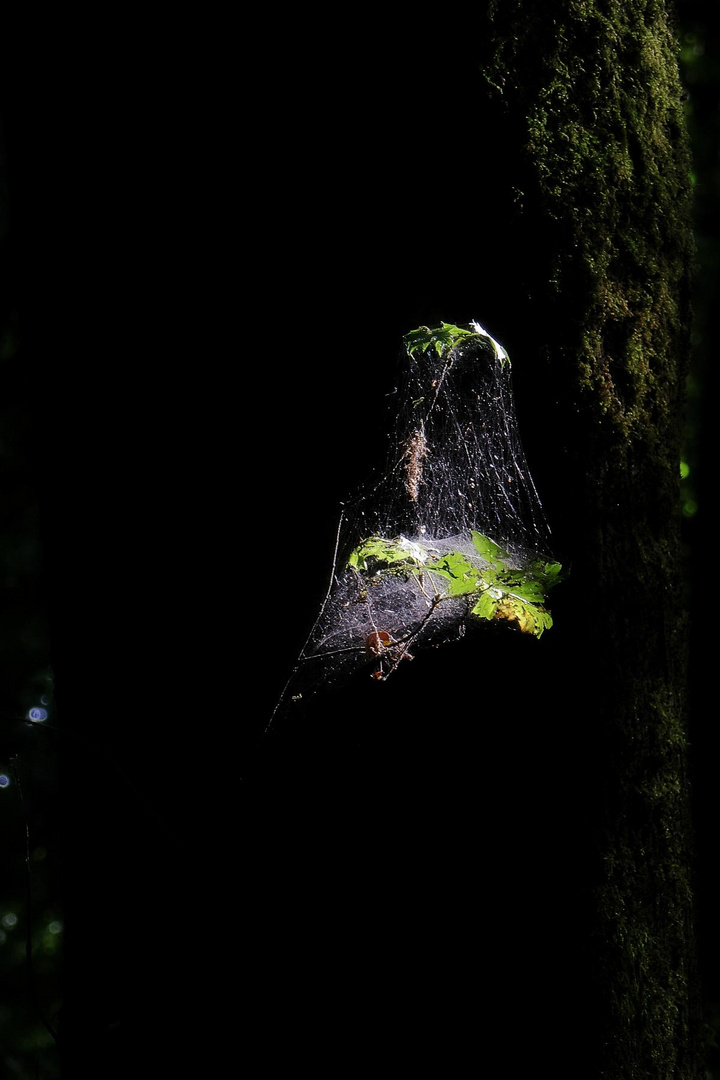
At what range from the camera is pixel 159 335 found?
4.81 ft

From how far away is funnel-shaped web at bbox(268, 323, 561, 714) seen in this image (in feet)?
4.50

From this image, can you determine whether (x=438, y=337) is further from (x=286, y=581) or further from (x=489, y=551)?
(x=286, y=581)

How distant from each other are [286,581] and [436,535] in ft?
1.87

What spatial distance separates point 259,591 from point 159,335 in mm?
572

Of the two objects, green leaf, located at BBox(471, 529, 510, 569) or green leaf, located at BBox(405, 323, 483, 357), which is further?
green leaf, located at BBox(471, 529, 510, 569)

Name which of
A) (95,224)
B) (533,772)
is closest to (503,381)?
(533,772)

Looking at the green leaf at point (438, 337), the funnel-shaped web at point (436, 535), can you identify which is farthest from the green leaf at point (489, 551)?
the green leaf at point (438, 337)

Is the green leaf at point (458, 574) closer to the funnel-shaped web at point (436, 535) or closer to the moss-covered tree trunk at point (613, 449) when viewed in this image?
the funnel-shaped web at point (436, 535)

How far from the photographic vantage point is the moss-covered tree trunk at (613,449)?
1.41 m

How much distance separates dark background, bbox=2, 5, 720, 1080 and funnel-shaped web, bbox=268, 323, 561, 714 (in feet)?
0.20

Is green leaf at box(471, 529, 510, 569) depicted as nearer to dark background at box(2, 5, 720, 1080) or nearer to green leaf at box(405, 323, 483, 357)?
dark background at box(2, 5, 720, 1080)

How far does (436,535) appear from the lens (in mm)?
1854

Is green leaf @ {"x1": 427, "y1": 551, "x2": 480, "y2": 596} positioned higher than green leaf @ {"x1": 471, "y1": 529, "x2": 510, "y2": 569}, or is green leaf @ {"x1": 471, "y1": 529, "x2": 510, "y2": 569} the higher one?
green leaf @ {"x1": 471, "y1": 529, "x2": 510, "y2": 569}

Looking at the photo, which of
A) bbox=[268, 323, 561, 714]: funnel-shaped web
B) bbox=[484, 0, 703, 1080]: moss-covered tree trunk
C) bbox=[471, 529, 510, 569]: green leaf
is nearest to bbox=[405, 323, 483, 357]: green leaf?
bbox=[268, 323, 561, 714]: funnel-shaped web
